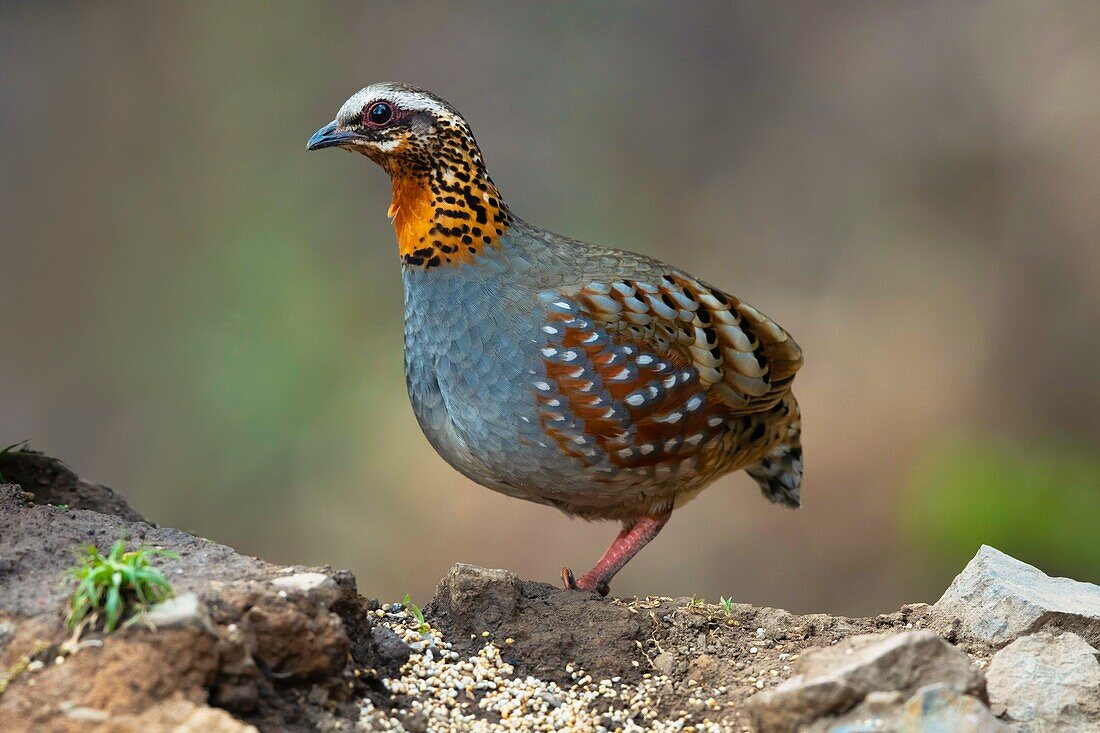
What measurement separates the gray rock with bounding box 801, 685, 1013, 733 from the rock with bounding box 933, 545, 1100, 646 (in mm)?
1248

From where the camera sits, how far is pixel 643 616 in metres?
4.19

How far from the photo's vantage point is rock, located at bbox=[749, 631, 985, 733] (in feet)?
9.82

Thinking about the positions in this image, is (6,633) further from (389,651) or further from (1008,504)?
(1008,504)

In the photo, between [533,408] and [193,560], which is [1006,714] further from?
[193,560]

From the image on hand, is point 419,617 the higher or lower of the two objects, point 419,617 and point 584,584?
the lower

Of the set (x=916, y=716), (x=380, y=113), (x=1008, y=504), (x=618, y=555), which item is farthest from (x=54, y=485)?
(x=1008, y=504)

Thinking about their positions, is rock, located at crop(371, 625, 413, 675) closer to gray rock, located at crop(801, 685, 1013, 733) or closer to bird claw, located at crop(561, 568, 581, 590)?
bird claw, located at crop(561, 568, 581, 590)

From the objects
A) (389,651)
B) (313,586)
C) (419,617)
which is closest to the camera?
(313,586)

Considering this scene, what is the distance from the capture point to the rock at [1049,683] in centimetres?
350

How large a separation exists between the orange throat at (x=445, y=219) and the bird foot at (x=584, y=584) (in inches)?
52.0

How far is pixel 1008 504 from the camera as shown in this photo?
28.4 ft

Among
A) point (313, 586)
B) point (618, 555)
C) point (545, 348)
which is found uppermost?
point (545, 348)

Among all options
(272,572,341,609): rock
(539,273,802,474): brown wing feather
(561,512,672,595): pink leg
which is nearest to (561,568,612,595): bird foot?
(561,512,672,595): pink leg

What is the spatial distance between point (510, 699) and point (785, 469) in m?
2.44
